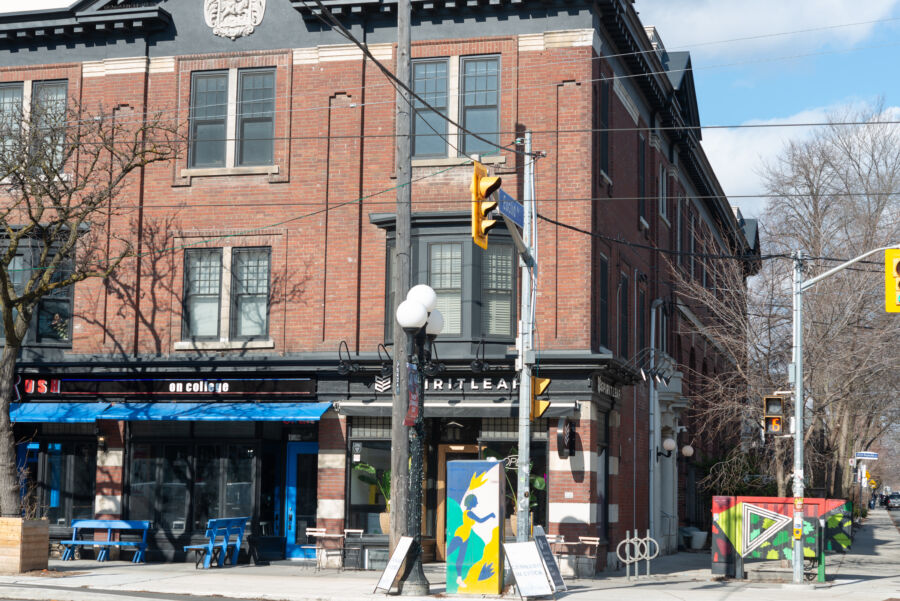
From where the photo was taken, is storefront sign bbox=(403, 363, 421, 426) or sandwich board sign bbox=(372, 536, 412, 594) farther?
storefront sign bbox=(403, 363, 421, 426)

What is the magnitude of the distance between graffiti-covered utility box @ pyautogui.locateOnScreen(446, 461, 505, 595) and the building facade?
4.19 m

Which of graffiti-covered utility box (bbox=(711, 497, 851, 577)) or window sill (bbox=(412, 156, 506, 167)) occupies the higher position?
window sill (bbox=(412, 156, 506, 167))

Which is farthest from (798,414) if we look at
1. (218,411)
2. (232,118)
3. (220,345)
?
(232,118)

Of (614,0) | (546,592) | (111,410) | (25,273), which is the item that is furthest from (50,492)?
(614,0)

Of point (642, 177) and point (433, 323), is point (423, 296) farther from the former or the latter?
point (642, 177)

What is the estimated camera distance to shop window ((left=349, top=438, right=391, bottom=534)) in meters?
23.8

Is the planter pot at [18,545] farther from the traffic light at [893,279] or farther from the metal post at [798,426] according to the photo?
the traffic light at [893,279]

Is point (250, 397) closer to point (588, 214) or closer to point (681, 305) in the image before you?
point (588, 214)

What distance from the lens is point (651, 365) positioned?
2758 centimetres

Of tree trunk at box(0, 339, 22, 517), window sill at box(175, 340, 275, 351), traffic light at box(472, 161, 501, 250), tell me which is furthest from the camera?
window sill at box(175, 340, 275, 351)

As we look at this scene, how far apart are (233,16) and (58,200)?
662cm

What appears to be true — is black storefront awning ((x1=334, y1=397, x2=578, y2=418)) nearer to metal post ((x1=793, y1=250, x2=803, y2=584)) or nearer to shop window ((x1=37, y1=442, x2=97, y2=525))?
metal post ((x1=793, y1=250, x2=803, y2=584))

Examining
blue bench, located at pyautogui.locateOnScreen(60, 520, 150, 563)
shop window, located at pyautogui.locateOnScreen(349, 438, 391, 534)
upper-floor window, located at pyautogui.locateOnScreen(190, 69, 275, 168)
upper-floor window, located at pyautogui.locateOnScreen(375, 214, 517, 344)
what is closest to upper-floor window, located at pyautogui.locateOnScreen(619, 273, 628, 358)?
upper-floor window, located at pyautogui.locateOnScreen(375, 214, 517, 344)

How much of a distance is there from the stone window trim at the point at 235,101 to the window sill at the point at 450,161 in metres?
3.14
